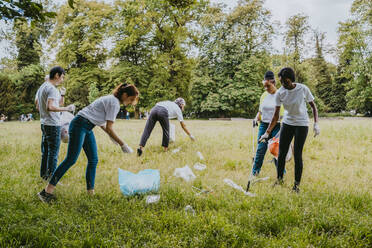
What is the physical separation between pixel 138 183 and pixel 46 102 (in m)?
2.06

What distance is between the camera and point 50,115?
13.3 ft

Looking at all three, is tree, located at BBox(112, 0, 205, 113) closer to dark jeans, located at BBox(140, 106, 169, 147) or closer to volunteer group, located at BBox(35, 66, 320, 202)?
dark jeans, located at BBox(140, 106, 169, 147)

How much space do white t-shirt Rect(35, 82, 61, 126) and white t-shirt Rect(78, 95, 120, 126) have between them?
0.92 meters

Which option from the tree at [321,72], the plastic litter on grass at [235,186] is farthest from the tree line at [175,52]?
the plastic litter on grass at [235,186]

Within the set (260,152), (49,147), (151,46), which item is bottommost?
(260,152)

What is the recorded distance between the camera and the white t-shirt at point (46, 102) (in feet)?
12.8

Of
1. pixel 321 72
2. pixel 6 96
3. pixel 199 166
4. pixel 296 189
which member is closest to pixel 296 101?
pixel 296 189

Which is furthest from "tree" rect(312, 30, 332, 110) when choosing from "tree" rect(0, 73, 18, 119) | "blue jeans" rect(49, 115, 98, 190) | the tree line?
"blue jeans" rect(49, 115, 98, 190)

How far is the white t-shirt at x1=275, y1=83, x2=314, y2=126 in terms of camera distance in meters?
3.89

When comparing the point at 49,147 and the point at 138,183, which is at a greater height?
the point at 49,147

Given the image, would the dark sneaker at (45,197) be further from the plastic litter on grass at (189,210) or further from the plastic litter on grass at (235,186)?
the plastic litter on grass at (235,186)

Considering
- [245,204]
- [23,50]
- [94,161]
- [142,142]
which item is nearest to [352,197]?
[245,204]

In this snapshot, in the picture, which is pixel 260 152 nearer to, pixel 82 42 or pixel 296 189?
pixel 296 189

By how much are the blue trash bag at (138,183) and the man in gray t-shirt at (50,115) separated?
142cm
